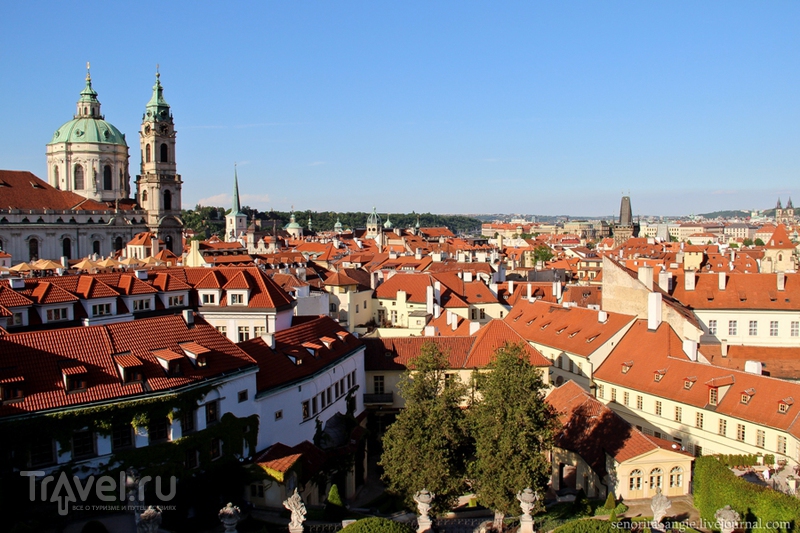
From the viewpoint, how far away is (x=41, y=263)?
72625mm

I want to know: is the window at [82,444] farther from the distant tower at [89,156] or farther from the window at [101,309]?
the distant tower at [89,156]

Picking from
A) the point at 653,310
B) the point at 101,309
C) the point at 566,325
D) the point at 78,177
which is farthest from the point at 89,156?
the point at 653,310

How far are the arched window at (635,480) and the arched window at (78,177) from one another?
395 feet

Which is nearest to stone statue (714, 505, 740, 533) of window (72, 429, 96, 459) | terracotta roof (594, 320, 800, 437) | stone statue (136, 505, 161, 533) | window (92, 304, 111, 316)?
terracotta roof (594, 320, 800, 437)

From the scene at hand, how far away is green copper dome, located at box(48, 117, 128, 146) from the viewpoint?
128 meters

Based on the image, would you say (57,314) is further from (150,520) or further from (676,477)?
(676,477)

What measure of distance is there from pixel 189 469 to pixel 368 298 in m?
39.0

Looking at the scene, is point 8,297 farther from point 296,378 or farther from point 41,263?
point 41,263

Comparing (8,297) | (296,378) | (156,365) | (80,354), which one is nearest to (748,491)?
(296,378)

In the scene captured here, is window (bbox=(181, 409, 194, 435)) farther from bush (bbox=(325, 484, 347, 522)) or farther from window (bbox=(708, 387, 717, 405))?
window (bbox=(708, 387, 717, 405))

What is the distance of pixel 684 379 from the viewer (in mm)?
38688

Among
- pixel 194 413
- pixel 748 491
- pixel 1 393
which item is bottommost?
pixel 748 491

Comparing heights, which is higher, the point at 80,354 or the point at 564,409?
the point at 80,354

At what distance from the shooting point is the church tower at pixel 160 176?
122688 millimetres
